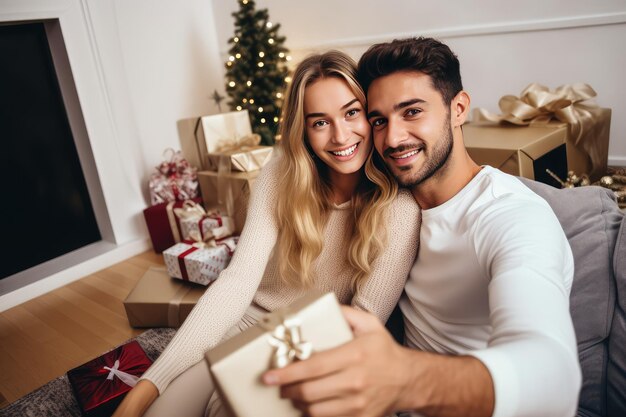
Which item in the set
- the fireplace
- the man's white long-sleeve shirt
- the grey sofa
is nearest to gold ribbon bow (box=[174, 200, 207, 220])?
the fireplace

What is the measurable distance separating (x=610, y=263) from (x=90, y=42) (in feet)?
9.93

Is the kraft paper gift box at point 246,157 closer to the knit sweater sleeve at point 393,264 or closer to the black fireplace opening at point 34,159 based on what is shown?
the black fireplace opening at point 34,159

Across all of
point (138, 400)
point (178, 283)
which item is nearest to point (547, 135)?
point (138, 400)

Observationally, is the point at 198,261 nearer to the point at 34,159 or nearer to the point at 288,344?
the point at 288,344

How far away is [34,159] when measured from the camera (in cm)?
271

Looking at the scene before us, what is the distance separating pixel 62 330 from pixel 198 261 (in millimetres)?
940

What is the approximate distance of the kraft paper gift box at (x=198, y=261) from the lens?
77.5 inches

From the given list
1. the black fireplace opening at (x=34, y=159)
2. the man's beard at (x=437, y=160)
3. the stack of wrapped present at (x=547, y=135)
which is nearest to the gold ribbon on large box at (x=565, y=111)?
the stack of wrapped present at (x=547, y=135)

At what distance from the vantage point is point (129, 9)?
3016 mm

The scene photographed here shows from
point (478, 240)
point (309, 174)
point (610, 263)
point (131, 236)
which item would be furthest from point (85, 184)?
point (610, 263)

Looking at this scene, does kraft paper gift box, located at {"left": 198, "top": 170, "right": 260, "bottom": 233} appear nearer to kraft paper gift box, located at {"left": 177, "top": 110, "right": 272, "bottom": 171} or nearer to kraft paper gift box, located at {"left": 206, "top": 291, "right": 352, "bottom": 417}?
kraft paper gift box, located at {"left": 177, "top": 110, "right": 272, "bottom": 171}

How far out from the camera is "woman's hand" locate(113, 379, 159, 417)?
3.22 feet

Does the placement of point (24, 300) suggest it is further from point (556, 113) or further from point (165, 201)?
point (556, 113)

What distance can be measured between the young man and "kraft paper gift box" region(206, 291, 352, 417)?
3cm
